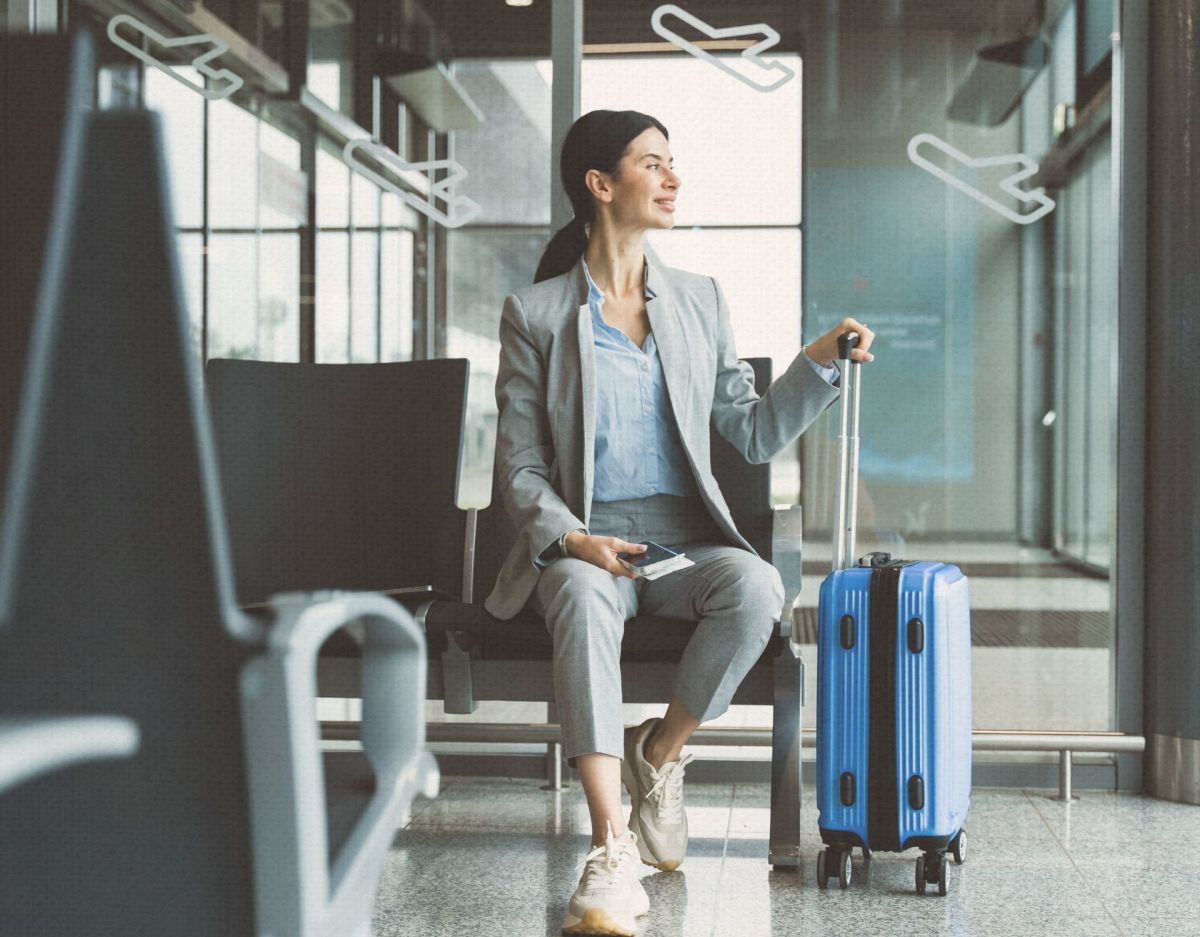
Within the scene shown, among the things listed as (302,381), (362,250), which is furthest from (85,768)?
(362,250)

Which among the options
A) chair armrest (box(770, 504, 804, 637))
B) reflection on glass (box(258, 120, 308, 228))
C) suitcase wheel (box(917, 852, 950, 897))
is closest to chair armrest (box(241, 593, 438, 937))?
suitcase wheel (box(917, 852, 950, 897))

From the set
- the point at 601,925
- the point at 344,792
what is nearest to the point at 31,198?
the point at 344,792

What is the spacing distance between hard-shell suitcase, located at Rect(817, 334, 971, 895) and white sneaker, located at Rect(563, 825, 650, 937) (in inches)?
17.1

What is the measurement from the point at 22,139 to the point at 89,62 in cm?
6

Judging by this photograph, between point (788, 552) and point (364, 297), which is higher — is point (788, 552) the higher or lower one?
the lower one

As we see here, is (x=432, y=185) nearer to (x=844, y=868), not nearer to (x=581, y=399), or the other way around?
(x=581, y=399)

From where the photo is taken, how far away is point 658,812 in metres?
2.53

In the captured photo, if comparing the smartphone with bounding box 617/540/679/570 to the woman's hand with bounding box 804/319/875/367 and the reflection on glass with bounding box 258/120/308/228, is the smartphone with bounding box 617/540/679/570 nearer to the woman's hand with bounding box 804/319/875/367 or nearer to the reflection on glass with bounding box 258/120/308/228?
the woman's hand with bounding box 804/319/875/367

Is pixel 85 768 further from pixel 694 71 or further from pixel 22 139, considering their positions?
pixel 694 71

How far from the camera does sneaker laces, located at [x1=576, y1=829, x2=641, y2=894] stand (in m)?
2.14

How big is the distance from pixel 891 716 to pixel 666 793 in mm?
473

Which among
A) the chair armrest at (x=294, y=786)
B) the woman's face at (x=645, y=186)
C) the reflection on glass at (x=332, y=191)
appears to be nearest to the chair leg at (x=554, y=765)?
the woman's face at (x=645, y=186)

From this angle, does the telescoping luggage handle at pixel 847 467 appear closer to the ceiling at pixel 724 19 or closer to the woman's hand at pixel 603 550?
the woman's hand at pixel 603 550

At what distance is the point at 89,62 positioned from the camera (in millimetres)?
726
